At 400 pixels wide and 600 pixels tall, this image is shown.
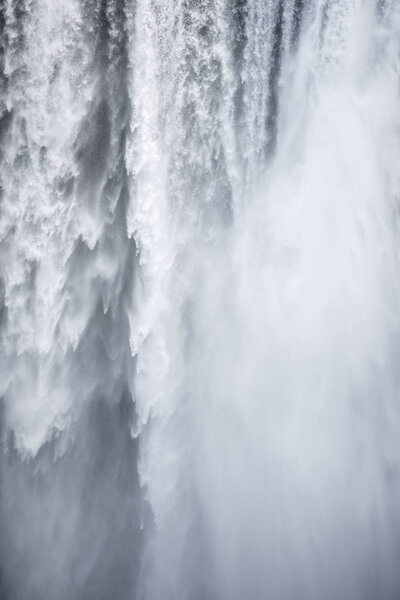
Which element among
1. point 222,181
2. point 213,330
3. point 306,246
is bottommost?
point 213,330

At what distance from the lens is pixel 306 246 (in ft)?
15.1

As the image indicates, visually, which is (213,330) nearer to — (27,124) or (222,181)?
(222,181)

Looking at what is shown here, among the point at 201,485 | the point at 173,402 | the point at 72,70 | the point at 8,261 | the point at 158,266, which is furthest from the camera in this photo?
the point at 201,485

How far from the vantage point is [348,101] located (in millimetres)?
4621

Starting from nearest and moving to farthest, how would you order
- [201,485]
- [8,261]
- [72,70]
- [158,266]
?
[72,70]
[8,261]
[158,266]
[201,485]

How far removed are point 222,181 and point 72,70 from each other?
1.53m

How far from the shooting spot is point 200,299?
14.1 ft

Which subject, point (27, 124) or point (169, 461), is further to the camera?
point (169, 461)

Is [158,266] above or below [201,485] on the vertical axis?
above

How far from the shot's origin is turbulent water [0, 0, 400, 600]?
3.56m

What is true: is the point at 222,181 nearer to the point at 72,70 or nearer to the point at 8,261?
the point at 72,70

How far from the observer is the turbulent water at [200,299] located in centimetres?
356

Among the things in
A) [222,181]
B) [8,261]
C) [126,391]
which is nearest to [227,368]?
[126,391]

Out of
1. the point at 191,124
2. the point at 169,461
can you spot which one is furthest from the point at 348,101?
the point at 169,461
